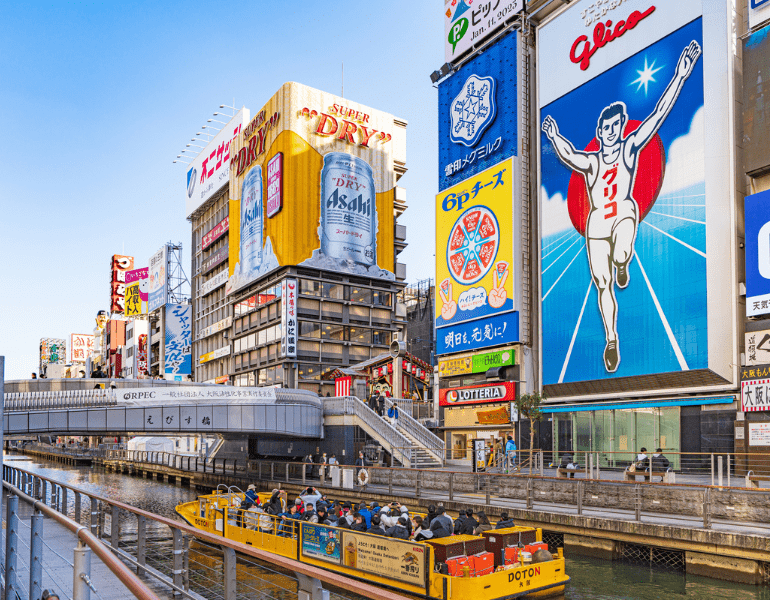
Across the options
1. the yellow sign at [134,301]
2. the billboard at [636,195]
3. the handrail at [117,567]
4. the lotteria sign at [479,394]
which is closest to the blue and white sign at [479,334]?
the billboard at [636,195]

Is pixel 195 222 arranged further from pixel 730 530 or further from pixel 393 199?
pixel 730 530

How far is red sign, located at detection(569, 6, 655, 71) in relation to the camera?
45750mm

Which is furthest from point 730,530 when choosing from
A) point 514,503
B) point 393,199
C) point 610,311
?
point 393,199

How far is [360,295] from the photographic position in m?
86.8

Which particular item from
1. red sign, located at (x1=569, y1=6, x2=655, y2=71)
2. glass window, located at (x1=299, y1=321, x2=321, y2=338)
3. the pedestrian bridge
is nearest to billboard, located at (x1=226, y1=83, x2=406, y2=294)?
glass window, located at (x1=299, y1=321, x2=321, y2=338)

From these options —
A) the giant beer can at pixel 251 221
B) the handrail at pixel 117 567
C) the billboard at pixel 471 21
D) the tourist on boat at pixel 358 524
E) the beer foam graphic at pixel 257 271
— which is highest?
the billboard at pixel 471 21

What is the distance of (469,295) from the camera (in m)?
58.5

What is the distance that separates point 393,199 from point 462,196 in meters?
30.8

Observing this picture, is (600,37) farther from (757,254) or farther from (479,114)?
(757,254)

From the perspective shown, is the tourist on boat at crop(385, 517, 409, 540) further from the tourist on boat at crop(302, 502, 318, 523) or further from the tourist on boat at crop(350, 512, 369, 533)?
the tourist on boat at crop(302, 502, 318, 523)

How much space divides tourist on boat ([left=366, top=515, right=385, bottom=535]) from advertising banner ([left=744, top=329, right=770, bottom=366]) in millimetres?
24347

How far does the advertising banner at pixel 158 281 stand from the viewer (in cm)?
12356

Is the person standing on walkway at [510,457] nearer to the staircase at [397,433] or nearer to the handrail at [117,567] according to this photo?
the staircase at [397,433]

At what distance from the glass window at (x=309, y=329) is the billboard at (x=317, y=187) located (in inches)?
261
